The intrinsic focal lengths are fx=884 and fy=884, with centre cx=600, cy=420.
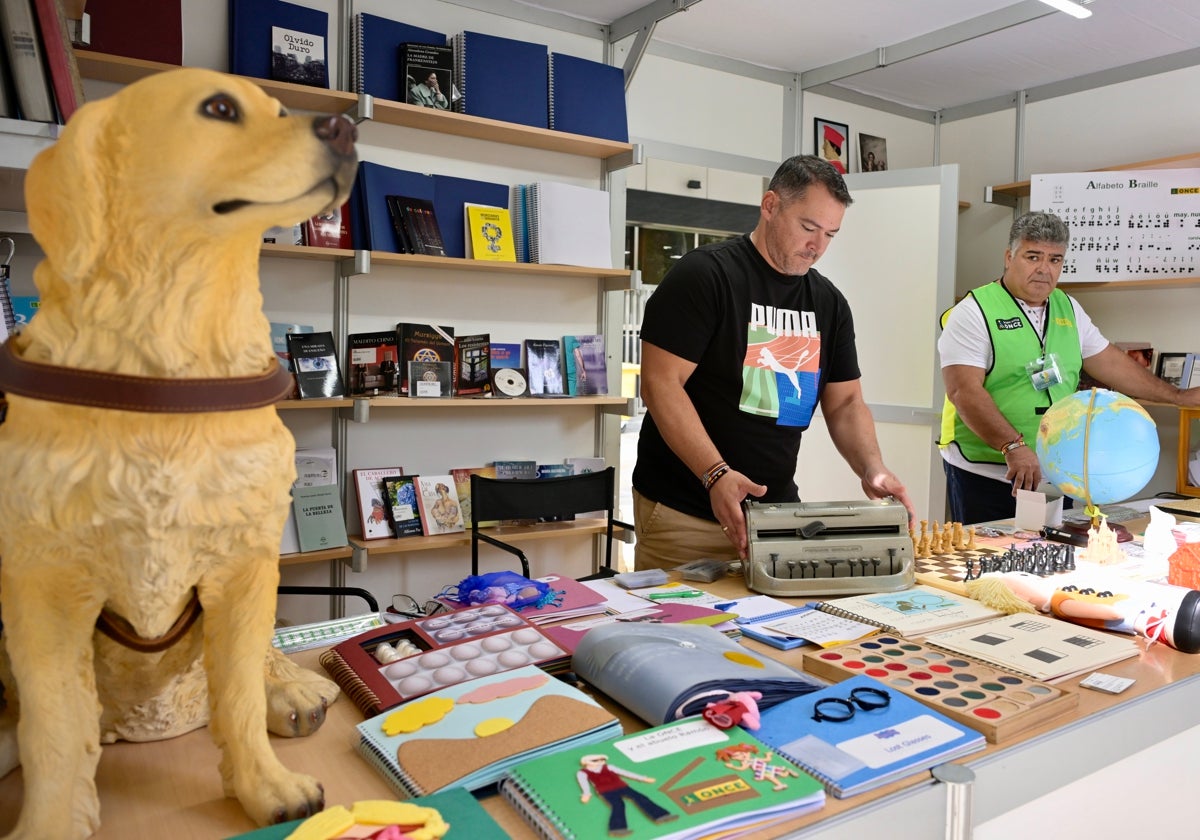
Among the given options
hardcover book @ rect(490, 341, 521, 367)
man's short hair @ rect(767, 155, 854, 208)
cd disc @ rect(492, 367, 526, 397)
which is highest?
man's short hair @ rect(767, 155, 854, 208)

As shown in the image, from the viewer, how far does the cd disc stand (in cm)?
387

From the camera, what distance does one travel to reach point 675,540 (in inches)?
96.3

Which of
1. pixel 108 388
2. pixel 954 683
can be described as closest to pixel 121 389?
pixel 108 388

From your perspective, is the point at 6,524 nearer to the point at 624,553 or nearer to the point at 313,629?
the point at 313,629

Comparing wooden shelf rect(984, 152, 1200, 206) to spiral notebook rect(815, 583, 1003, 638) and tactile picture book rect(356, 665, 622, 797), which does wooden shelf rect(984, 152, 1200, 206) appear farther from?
tactile picture book rect(356, 665, 622, 797)

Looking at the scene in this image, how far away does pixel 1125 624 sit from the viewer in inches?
64.6

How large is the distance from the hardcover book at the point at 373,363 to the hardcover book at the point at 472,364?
0.96 ft

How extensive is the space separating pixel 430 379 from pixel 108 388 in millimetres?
2886

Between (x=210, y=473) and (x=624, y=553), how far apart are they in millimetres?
5046

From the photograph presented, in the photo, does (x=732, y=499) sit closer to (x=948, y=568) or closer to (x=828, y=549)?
(x=828, y=549)

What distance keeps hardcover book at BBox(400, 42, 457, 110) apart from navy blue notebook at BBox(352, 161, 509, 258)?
11.6 inches

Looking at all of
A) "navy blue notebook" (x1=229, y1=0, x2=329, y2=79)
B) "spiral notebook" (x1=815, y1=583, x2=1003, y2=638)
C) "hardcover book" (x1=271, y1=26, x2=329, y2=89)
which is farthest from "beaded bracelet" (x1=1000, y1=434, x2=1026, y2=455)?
"navy blue notebook" (x1=229, y1=0, x2=329, y2=79)

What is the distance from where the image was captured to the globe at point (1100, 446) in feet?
7.02

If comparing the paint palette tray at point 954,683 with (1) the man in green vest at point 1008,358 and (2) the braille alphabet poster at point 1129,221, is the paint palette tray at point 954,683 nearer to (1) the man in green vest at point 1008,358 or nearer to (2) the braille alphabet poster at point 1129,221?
(1) the man in green vest at point 1008,358
